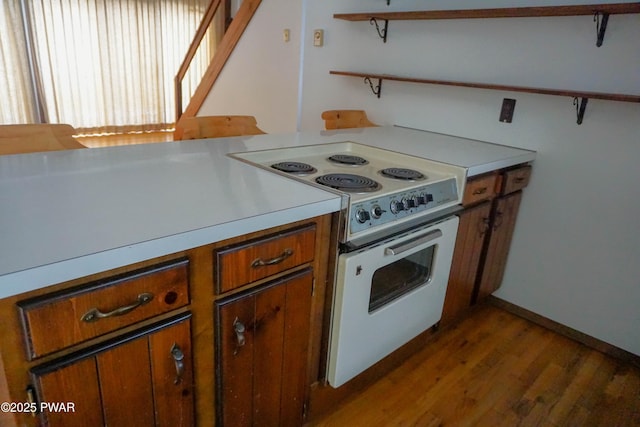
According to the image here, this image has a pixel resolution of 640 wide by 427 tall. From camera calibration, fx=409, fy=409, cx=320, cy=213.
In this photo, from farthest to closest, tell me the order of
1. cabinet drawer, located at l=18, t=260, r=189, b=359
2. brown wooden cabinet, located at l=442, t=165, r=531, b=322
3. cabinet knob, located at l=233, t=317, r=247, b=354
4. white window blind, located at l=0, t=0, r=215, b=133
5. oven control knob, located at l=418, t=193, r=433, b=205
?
white window blind, located at l=0, t=0, r=215, b=133
brown wooden cabinet, located at l=442, t=165, r=531, b=322
oven control knob, located at l=418, t=193, r=433, b=205
cabinet knob, located at l=233, t=317, r=247, b=354
cabinet drawer, located at l=18, t=260, r=189, b=359

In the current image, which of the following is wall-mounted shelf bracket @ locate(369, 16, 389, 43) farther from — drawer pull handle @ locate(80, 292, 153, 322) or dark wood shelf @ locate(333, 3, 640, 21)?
drawer pull handle @ locate(80, 292, 153, 322)

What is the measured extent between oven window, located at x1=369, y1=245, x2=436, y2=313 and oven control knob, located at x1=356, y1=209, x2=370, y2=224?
0.84 feet

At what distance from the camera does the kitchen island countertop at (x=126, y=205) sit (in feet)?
2.39

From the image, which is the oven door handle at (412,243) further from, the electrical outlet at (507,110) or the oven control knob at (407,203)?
the electrical outlet at (507,110)

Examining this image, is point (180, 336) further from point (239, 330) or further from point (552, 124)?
point (552, 124)

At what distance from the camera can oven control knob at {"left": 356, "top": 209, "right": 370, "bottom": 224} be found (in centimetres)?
124

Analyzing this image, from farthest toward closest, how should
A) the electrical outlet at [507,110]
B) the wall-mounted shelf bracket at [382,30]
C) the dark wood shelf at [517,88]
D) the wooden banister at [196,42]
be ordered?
the wooden banister at [196,42]
the wall-mounted shelf bracket at [382,30]
the electrical outlet at [507,110]
the dark wood shelf at [517,88]

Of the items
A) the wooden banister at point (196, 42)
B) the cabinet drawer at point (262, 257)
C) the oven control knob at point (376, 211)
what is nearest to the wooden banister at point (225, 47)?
the wooden banister at point (196, 42)

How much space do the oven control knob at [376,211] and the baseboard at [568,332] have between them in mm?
1407

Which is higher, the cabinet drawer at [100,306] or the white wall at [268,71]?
the white wall at [268,71]

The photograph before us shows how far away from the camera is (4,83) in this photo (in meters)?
4.57

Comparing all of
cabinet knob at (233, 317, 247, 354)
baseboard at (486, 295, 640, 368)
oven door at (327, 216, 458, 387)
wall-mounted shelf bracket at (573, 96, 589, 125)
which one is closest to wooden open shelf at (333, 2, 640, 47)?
wall-mounted shelf bracket at (573, 96, 589, 125)

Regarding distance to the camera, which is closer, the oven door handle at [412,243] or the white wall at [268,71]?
the oven door handle at [412,243]

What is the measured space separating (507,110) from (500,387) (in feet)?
4.34
